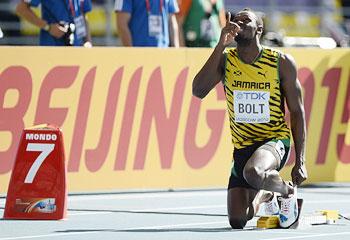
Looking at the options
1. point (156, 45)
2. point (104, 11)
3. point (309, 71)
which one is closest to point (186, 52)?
point (156, 45)

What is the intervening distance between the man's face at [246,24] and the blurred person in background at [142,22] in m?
4.10

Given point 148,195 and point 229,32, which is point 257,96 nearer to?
point 229,32

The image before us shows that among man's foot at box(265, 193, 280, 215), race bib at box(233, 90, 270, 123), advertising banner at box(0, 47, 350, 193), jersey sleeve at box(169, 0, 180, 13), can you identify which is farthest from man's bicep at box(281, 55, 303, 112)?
jersey sleeve at box(169, 0, 180, 13)

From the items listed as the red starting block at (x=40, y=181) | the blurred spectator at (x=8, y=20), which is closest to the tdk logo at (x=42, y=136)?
the red starting block at (x=40, y=181)

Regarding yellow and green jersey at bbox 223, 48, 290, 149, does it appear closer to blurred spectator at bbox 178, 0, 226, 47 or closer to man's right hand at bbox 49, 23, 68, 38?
man's right hand at bbox 49, 23, 68, 38

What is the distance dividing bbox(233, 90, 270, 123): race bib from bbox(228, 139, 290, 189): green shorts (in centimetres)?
20

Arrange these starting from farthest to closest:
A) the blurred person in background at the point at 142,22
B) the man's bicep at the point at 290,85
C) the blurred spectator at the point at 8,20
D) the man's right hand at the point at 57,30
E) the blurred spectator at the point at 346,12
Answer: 1. the blurred spectator at the point at 346,12
2. the blurred spectator at the point at 8,20
3. the blurred person in background at the point at 142,22
4. the man's right hand at the point at 57,30
5. the man's bicep at the point at 290,85

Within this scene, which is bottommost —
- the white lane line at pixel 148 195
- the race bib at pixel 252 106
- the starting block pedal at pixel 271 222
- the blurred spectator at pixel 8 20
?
the starting block pedal at pixel 271 222

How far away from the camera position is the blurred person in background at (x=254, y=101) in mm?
10805

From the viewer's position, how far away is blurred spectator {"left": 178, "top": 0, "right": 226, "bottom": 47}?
1680 centimetres

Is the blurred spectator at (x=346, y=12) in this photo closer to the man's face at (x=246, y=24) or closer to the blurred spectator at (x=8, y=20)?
the blurred spectator at (x=8, y=20)

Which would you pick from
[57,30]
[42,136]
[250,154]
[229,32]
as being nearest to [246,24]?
[229,32]

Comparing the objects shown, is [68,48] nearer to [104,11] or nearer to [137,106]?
[137,106]

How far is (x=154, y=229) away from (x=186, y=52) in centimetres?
426
